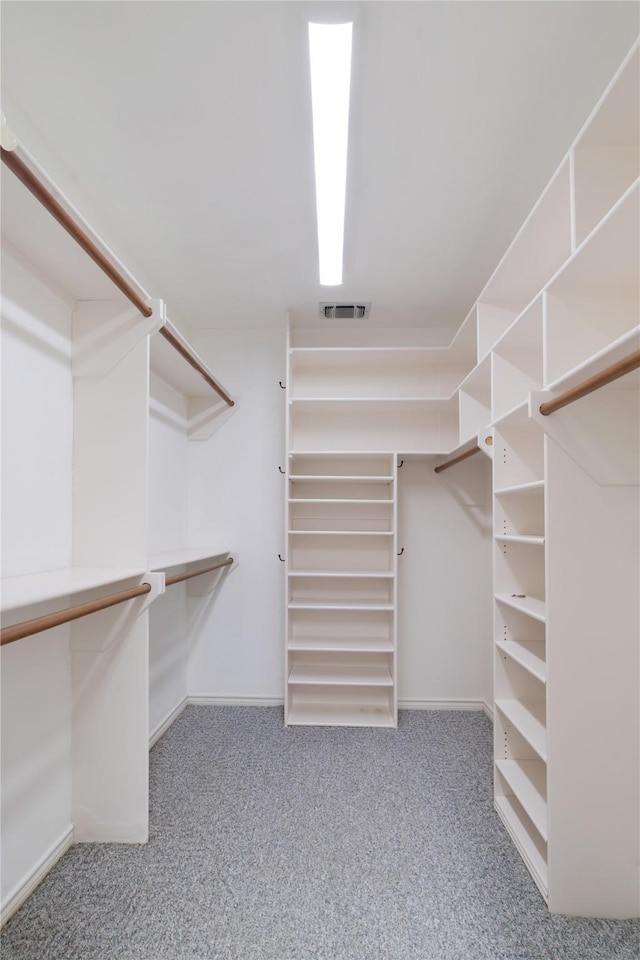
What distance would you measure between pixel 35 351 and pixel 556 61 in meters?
1.83

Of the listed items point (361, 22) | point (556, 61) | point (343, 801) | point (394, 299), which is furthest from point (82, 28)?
point (343, 801)

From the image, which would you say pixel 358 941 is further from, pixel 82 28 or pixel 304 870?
pixel 82 28

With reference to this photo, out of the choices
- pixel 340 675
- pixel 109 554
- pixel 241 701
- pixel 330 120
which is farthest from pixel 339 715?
pixel 330 120

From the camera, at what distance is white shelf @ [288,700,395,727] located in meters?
2.88

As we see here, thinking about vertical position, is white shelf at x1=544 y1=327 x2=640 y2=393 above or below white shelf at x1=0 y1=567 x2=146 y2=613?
above

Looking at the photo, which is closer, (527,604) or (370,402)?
(527,604)

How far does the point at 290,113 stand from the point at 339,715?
9.83 feet

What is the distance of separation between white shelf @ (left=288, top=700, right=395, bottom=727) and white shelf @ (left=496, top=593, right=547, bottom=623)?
134cm

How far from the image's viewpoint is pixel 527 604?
1.85m

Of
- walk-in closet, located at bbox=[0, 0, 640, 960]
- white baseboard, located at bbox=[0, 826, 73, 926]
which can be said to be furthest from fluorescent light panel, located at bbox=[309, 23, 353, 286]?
white baseboard, located at bbox=[0, 826, 73, 926]

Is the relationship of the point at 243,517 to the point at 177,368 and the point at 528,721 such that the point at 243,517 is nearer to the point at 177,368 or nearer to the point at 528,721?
the point at 177,368

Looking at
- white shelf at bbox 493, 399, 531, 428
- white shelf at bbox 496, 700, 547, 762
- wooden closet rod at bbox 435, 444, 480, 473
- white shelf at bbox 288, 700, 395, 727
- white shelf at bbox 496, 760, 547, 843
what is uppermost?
white shelf at bbox 493, 399, 531, 428

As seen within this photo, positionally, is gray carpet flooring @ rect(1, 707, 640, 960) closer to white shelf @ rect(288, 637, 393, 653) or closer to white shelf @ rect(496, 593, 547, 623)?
white shelf @ rect(288, 637, 393, 653)

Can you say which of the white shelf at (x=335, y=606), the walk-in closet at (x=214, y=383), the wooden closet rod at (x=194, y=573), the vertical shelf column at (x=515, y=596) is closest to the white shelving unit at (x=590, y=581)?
the walk-in closet at (x=214, y=383)
